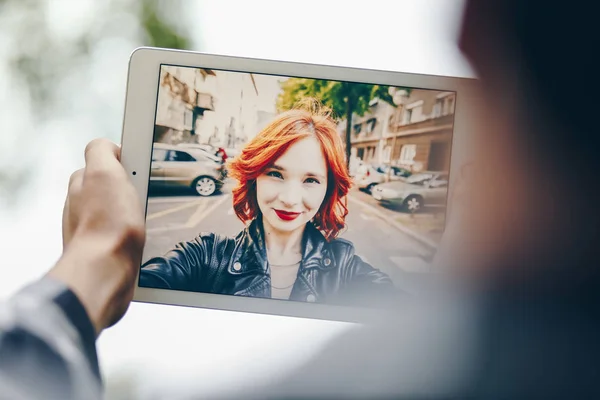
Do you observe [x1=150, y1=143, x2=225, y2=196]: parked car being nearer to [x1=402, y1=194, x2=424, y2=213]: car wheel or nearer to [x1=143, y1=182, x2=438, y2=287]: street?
[x1=143, y1=182, x2=438, y2=287]: street

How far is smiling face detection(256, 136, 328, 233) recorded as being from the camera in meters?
0.64

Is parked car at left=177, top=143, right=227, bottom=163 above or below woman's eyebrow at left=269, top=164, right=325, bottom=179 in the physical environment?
above

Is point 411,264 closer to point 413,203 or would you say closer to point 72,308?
point 413,203

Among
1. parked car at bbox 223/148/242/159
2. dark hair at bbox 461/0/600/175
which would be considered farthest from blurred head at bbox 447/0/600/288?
parked car at bbox 223/148/242/159

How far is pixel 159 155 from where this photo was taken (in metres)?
0.65

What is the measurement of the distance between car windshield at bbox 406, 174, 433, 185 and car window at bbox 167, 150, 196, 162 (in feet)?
0.80

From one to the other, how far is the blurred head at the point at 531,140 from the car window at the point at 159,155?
33 centimetres

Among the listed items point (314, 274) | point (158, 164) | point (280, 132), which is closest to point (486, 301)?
point (314, 274)

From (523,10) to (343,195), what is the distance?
268 mm

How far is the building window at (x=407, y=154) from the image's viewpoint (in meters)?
0.64

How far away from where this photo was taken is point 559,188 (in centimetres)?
60

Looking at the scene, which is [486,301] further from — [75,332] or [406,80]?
[75,332]

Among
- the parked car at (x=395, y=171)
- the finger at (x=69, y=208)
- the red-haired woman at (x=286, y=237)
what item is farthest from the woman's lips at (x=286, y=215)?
the finger at (x=69, y=208)

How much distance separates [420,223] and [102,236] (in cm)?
34
